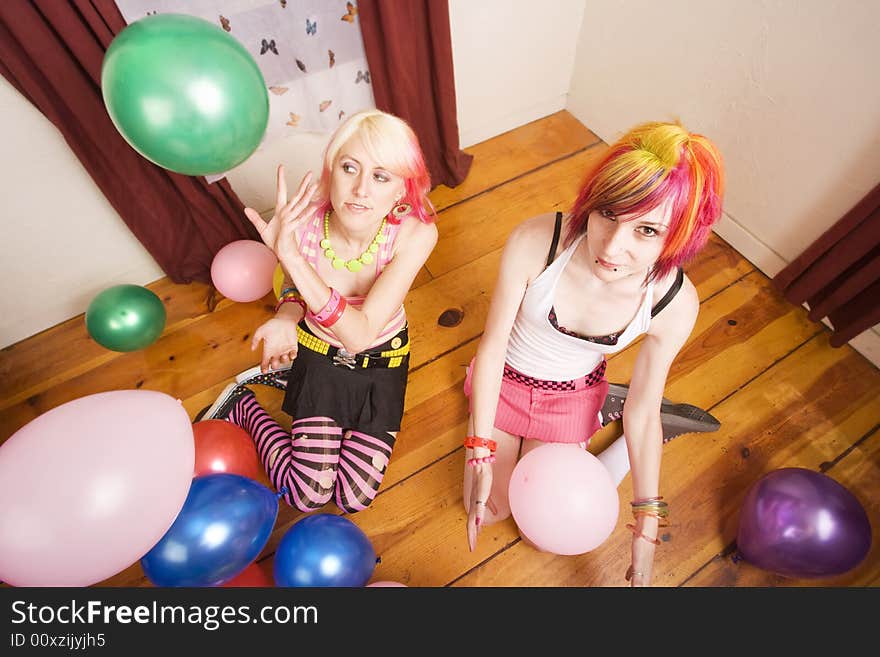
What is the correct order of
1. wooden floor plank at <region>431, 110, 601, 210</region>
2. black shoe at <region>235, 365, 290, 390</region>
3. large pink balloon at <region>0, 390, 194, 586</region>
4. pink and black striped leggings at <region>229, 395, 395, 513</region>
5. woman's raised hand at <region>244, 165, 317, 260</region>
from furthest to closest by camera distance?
wooden floor plank at <region>431, 110, 601, 210</region> → black shoe at <region>235, 365, 290, 390</region> → pink and black striped leggings at <region>229, 395, 395, 513</region> → woman's raised hand at <region>244, 165, 317, 260</region> → large pink balloon at <region>0, 390, 194, 586</region>

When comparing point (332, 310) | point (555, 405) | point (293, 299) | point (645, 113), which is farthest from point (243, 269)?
point (645, 113)

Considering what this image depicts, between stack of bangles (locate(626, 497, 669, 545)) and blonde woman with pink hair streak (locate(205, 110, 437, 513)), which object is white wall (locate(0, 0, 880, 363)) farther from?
stack of bangles (locate(626, 497, 669, 545))

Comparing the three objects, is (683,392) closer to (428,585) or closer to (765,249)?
(765,249)

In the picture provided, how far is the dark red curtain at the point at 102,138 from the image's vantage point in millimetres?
1400

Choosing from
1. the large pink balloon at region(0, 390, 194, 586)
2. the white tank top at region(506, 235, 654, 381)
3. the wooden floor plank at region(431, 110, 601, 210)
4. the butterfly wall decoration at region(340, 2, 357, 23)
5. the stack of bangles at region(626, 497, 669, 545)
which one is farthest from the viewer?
the wooden floor plank at region(431, 110, 601, 210)

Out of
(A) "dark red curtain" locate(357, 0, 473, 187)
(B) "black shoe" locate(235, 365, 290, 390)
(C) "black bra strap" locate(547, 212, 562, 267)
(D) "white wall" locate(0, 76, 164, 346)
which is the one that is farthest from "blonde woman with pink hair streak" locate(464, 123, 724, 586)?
(D) "white wall" locate(0, 76, 164, 346)

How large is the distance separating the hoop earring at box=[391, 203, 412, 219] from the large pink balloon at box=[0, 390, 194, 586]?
0.69 meters

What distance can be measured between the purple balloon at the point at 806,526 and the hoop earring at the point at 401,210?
1.18 metres

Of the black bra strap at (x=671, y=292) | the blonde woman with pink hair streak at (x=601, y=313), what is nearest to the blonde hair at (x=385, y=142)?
the blonde woman with pink hair streak at (x=601, y=313)

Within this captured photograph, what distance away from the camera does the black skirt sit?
5.42ft

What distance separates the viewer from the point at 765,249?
215cm

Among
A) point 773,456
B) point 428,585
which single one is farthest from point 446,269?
point 773,456

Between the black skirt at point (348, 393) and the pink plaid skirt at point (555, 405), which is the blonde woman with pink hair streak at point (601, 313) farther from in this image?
the black skirt at point (348, 393)
